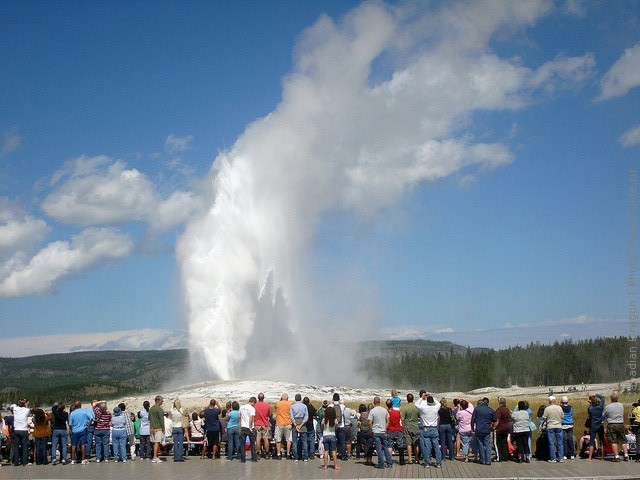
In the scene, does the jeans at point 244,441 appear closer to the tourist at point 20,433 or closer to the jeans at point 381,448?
the jeans at point 381,448

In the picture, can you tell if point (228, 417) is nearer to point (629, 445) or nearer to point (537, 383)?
point (629, 445)

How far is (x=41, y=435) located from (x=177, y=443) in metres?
3.05

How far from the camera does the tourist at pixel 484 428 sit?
1503 centimetres

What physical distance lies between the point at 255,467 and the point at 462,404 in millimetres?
Answer: 4801

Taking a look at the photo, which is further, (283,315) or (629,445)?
A: (283,315)

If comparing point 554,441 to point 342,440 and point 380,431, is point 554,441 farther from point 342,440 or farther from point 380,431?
point 342,440

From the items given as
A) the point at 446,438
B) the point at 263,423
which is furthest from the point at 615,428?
the point at 263,423

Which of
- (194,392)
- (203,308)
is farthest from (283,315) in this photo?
(194,392)

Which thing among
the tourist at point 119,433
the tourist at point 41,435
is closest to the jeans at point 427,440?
the tourist at point 119,433

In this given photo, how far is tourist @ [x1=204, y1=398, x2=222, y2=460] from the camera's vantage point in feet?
53.5

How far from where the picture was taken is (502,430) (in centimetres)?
1539

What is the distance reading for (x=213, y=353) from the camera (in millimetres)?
46562

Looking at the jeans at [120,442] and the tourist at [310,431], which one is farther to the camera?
the jeans at [120,442]

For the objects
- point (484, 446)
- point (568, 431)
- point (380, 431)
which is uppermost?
point (380, 431)
